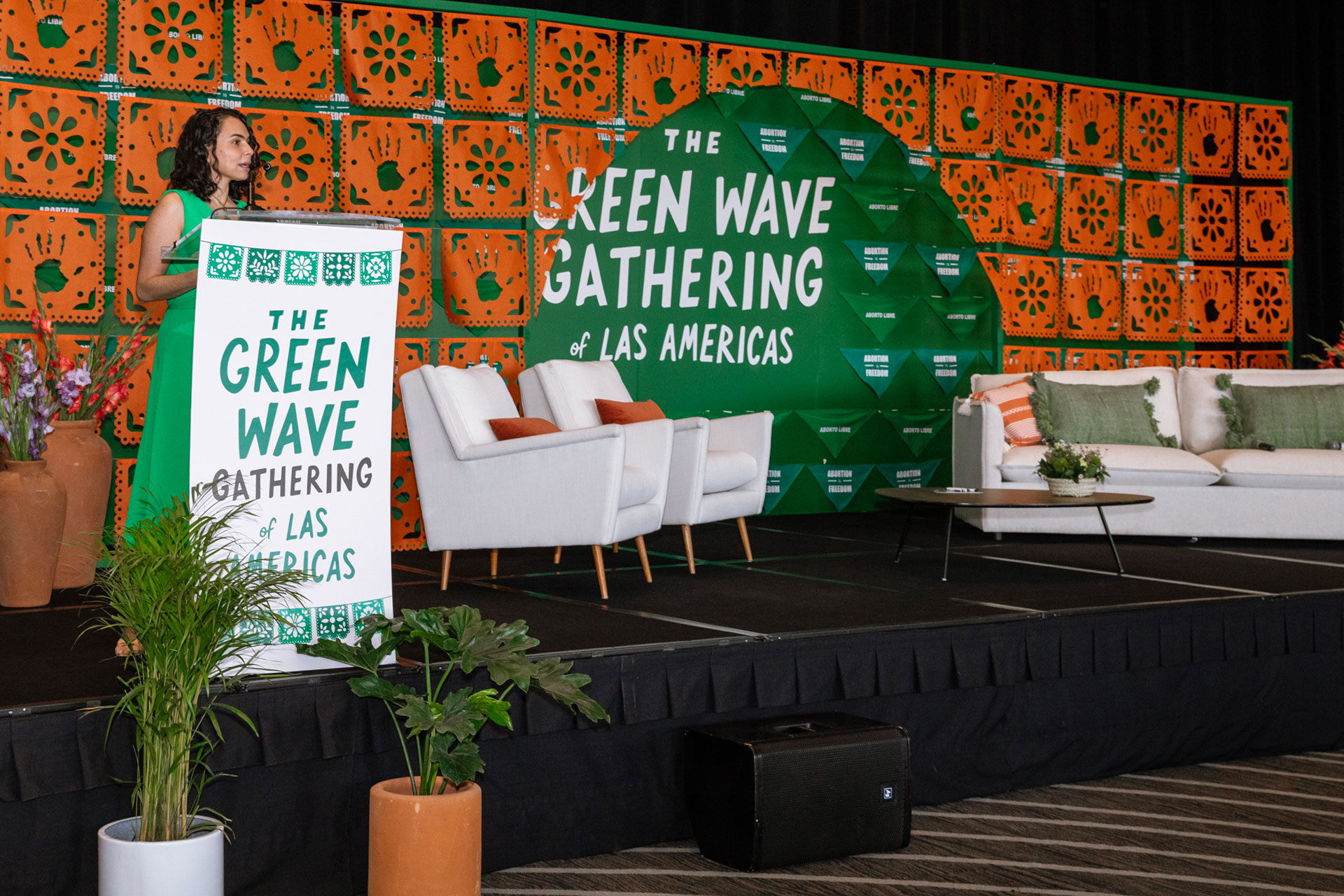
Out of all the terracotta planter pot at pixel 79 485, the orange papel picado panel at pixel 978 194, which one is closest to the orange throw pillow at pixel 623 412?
the terracotta planter pot at pixel 79 485

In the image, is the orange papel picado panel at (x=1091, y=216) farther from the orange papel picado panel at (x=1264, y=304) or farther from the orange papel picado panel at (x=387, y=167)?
the orange papel picado panel at (x=387, y=167)

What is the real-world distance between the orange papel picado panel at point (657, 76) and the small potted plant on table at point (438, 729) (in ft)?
13.0

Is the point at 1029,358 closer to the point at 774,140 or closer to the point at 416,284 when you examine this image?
the point at 774,140

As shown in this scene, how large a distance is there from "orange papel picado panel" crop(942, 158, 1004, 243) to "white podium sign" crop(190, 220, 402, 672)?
15.7ft

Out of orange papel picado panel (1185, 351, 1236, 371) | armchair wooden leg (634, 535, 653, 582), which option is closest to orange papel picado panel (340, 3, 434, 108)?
armchair wooden leg (634, 535, 653, 582)

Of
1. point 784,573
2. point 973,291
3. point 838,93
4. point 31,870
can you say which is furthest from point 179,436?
point 973,291

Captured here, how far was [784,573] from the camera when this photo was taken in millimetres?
4586

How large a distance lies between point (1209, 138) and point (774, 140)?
279 centimetres

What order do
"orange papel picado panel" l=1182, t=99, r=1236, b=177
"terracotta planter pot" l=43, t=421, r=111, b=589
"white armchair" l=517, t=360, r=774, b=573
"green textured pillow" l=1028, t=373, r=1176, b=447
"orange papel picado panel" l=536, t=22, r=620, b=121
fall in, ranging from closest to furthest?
"terracotta planter pot" l=43, t=421, r=111, b=589, "white armchair" l=517, t=360, r=774, b=573, "orange papel picado panel" l=536, t=22, r=620, b=121, "green textured pillow" l=1028, t=373, r=1176, b=447, "orange papel picado panel" l=1182, t=99, r=1236, b=177

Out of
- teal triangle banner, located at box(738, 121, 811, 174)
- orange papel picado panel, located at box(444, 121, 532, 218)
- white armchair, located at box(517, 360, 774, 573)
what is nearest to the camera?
white armchair, located at box(517, 360, 774, 573)

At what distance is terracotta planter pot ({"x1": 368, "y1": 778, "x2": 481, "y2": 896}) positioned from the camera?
7.52 ft

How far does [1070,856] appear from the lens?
2.87m

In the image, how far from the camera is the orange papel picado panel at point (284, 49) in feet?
17.3

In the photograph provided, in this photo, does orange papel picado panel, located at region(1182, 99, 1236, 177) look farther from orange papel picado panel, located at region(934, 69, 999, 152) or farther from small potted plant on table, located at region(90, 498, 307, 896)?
small potted plant on table, located at region(90, 498, 307, 896)
